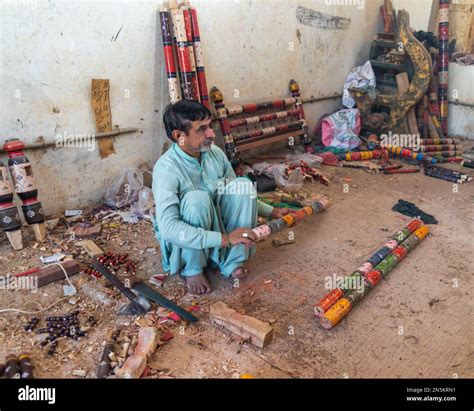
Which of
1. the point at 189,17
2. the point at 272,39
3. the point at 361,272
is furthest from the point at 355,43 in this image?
the point at 361,272

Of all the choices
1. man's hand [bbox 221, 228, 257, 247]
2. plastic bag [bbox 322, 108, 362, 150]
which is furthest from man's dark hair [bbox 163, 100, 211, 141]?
plastic bag [bbox 322, 108, 362, 150]

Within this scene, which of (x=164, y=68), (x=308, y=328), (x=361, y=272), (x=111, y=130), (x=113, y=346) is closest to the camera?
(x=113, y=346)

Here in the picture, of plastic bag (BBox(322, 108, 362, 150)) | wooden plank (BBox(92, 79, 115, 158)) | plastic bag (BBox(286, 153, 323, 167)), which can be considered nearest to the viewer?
wooden plank (BBox(92, 79, 115, 158))

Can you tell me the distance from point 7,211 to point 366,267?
237 centimetres

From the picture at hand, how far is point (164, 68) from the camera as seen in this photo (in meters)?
3.71

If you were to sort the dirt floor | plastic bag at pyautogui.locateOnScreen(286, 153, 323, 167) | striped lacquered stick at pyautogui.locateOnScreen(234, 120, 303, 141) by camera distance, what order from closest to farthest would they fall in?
1. the dirt floor
2. striped lacquered stick at pyautogui.locateOnScreen(234, 120, 303, 141)
3. plastic bag at pyautogui.locateOnScreen(286, 153, 323, 167)

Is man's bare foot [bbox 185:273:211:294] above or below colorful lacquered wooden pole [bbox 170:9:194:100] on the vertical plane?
below

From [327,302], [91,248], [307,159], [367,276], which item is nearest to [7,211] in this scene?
[91,248]

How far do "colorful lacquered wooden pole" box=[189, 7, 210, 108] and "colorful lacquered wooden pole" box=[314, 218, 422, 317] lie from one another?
2127 millimetres

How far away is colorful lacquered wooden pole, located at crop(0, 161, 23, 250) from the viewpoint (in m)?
2.70

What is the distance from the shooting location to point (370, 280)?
2.44 m

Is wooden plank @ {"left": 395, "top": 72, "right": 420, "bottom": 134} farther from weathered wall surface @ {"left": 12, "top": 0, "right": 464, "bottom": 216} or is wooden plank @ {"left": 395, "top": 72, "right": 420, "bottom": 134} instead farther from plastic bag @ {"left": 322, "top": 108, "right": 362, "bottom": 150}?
weathered wall surface @ {"left": 12, "top": 0, "right": 464, "bottom": 216}

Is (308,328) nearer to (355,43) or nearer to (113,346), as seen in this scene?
(113,346)

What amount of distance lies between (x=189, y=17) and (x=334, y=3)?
2.36m
